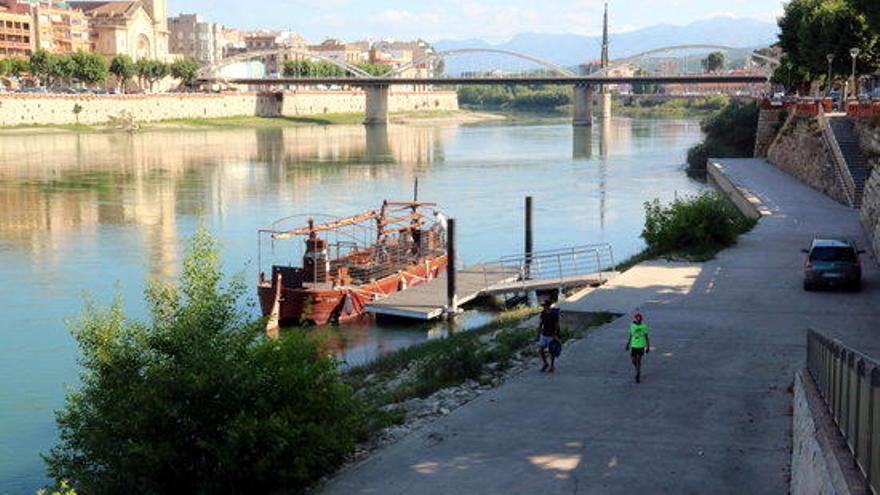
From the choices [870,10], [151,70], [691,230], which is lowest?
[691,230]

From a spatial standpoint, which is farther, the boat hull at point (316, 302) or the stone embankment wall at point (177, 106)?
the stone embankment wall at point (177, 106)

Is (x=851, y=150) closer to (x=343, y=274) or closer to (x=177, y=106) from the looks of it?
(x=343, y=274)

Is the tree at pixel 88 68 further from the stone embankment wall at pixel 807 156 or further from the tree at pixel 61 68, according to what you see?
the stone embankment wall at pixel 807 156

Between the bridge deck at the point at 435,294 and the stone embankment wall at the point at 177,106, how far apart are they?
7549 cm

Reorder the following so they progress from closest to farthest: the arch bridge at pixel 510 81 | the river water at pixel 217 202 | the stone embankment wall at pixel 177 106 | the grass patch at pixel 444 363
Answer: the grass patch at pixel 444 363 → the river water at pixel 217 202 → the stone embankment wall at pixel 177 106 → the arch bridge at pixel 510 81

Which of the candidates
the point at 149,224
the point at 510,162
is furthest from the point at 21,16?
the point at 149,224

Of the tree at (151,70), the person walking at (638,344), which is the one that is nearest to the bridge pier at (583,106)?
the tree at (151,70)

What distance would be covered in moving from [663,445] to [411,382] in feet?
16.8

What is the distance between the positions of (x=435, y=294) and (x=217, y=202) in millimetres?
23313

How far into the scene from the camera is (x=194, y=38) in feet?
620

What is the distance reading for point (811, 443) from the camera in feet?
26.3

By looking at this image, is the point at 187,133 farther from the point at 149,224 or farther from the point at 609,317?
the point at 609,317

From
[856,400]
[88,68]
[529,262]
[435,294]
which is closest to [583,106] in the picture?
[88,68]

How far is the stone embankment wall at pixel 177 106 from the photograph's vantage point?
9638 cm
